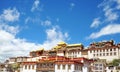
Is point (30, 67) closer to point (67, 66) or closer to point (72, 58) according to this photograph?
point (72, 58)

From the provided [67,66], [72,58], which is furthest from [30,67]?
[67,66]

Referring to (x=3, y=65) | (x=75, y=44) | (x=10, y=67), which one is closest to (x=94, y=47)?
(x=75, y=44)

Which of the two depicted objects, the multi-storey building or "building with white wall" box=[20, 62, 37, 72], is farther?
"building with white wall" box=[20, 62, 37, 72]

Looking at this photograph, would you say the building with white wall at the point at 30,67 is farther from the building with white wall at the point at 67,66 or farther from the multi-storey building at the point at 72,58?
the building with white wall at the point at 67,66

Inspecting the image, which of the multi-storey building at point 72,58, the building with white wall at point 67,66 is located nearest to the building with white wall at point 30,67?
the multi-storey building at point 72,58

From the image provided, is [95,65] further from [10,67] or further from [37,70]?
[10,67]

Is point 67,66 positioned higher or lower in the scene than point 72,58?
lower

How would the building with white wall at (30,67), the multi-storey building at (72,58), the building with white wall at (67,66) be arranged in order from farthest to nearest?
the building with white wall at (30,67)
the multi-storey building at (72,58)
the building with white wall at (67,66)

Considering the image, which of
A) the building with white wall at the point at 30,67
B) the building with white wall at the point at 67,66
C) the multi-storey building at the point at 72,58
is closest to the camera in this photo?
the building with white wall at the point at 67,66

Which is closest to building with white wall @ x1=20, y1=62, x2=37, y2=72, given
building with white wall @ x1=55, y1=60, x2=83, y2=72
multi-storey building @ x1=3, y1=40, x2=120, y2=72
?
multi-storey building @ x1=3, y1=40, x2=120, y2=72

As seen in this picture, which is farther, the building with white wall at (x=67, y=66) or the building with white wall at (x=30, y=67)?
the building with white wall at (x=30, y=67)

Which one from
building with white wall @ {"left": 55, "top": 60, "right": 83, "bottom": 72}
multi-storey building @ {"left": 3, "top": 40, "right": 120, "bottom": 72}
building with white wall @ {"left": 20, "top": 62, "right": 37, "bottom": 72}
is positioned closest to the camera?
building with white wall @ {"left": 55, "top": 60, "right": 83, "bottom": 72}

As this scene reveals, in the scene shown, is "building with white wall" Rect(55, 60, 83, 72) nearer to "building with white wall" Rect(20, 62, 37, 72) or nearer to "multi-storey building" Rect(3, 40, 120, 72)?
"multi-storey building" Rect(3, 40, 120, 72)

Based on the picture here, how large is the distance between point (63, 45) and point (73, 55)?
376 inches
